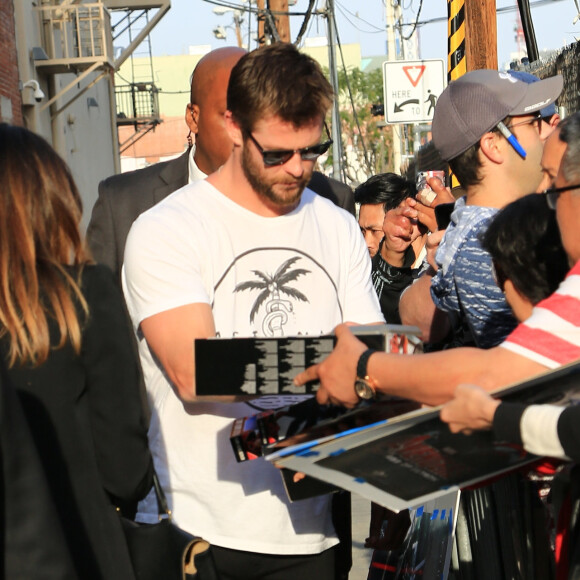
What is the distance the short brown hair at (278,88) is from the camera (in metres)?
3.04

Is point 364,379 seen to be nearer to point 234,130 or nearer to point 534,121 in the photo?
point 234,130

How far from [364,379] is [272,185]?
715 millimetres

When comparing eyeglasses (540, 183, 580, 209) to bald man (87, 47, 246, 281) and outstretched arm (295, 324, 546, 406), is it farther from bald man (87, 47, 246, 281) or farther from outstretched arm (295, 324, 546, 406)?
bald man (87, 47, 246, 281)

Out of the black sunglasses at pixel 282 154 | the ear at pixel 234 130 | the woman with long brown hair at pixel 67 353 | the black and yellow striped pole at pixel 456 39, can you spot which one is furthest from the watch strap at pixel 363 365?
the black and yellow striped pole at pixel 456 39

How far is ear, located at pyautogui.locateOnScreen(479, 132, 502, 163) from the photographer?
3.47 metres

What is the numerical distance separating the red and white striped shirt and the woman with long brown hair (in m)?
0.96

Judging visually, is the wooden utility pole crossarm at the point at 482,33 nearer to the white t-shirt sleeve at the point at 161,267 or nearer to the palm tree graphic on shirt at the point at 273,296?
the palm tree graphic on shirt at the point at 273,296

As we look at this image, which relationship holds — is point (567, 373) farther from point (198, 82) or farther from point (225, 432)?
point (198, 82)

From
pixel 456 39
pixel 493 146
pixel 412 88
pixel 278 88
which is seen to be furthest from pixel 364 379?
pixel 412 88

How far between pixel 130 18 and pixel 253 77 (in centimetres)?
2451

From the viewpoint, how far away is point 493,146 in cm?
348

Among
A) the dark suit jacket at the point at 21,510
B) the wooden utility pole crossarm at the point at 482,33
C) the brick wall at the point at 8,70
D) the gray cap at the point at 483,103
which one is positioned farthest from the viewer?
the brick wall at the point at 8,70

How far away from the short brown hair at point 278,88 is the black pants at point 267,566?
1249 mm

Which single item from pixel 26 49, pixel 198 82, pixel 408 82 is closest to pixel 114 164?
pixel 26 49
